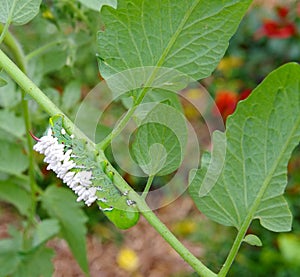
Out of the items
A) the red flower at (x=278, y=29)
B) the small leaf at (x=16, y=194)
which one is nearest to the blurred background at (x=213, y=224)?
the red flower at (x=278, y=29)

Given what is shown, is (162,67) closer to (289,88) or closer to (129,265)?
(289,88)

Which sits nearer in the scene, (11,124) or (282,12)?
(11,124)

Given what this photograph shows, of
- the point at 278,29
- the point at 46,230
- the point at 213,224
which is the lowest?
the point at 213,224

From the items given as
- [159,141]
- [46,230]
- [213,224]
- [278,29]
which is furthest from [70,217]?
[278,29]

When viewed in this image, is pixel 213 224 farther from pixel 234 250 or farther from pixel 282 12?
pixel 234 250

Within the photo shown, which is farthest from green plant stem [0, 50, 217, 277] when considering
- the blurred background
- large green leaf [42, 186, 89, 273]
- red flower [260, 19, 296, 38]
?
red flower [260, 19, 296, 38]

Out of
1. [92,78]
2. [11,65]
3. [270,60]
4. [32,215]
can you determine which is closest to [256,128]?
[11,65]

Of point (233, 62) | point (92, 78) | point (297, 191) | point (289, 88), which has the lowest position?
point (297, 191)
